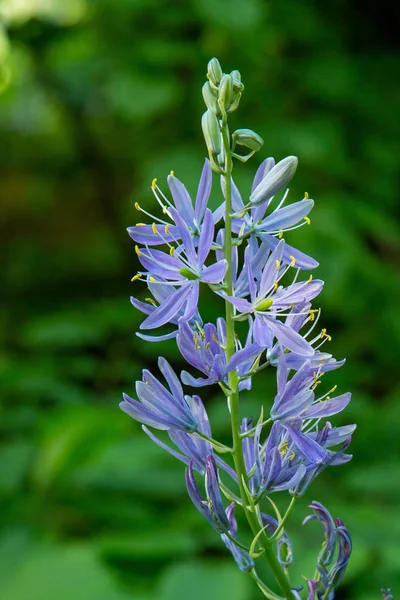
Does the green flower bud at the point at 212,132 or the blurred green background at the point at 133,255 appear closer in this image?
the green flower bud at the point at 212,132

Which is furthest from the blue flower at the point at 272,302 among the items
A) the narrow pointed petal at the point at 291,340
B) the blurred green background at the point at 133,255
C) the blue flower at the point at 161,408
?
the blurred green background at the point at 133,255

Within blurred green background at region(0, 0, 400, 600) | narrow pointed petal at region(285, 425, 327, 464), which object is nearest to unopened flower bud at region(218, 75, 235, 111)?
narrow pointed petal at region(285, 425, 327, 464)

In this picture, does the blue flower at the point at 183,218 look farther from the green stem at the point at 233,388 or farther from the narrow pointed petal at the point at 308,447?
the narrow pointed petal at the point at 308,447

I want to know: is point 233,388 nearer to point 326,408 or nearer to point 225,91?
point 326,408

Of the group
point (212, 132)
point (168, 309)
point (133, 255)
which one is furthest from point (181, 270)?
point (133, 255)

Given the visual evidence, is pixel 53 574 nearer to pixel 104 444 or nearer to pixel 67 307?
pixel 104 444

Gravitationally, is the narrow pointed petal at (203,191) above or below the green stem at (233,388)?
above
